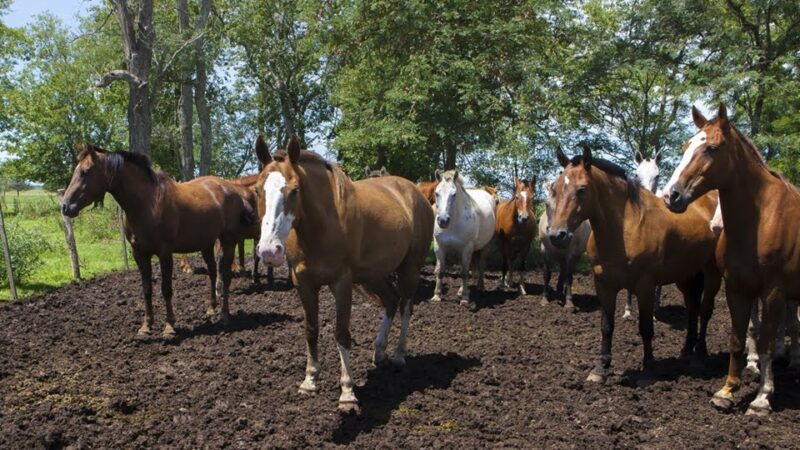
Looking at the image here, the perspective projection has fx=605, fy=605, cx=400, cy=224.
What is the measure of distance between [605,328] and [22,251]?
9.65 metres

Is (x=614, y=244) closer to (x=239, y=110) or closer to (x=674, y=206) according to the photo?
(x=674, y=206)

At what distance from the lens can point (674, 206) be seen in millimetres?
4602

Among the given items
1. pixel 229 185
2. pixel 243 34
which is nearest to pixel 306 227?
pixel 229 185

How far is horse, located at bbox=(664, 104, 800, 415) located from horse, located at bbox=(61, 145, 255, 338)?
5800mm

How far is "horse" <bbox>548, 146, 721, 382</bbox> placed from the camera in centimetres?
538

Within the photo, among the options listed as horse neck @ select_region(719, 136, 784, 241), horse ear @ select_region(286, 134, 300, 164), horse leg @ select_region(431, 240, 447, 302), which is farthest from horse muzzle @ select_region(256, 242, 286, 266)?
horse leg @ select_region(431, 240, 447, 302)

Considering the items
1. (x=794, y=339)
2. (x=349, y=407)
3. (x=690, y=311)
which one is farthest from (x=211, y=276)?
(x=794, y=339)

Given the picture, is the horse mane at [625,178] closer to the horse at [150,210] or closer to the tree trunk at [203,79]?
the horse at [150,210]

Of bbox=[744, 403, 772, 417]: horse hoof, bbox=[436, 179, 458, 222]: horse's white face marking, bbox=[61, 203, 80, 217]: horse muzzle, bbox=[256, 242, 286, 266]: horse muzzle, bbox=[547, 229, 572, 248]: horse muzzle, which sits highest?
bbox=[436, 179, 458, 222]: horse's white face marking

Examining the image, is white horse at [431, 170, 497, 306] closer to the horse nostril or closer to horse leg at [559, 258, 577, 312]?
horse leg at [559, 258, 577, 312]

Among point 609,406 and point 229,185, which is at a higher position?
point 229,185

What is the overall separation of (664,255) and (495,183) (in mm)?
10633

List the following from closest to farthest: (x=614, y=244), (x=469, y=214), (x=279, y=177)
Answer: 1. (x=279, y=177)
2. (x=614, y=244)
3. (x=469, y=214)

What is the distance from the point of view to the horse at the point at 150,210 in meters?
7.18
